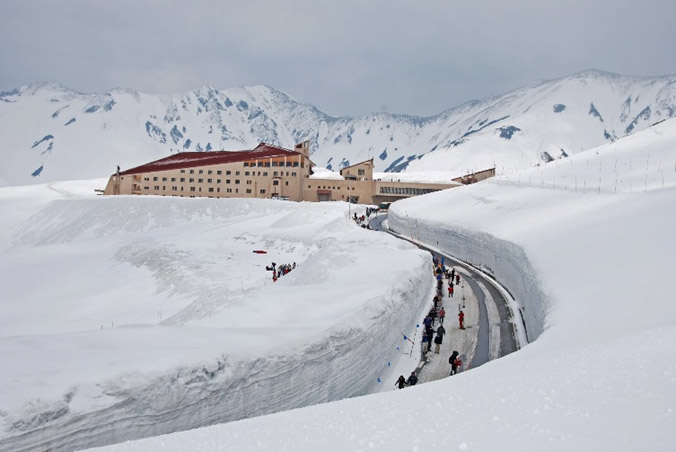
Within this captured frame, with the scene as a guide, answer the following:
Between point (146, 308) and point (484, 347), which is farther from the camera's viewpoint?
point (146, 308)

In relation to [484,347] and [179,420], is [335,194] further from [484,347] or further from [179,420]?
[179,420]

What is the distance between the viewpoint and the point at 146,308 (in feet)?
119

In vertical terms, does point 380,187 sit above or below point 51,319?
above

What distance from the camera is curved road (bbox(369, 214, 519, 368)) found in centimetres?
2282

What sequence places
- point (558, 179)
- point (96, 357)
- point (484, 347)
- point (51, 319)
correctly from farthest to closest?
point (558, 179) < point (51, 319) < point (484, 347) < point (96, 357)

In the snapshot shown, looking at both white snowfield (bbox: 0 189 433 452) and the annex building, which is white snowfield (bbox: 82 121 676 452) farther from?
the annex building

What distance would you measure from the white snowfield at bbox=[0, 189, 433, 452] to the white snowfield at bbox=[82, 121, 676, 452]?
2505mm

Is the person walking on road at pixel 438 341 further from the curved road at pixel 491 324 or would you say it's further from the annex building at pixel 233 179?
the annex building at pixel 233 179

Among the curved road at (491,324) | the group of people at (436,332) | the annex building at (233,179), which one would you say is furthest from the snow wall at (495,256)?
the annex building at (233,179)

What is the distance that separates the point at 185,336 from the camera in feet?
50.2

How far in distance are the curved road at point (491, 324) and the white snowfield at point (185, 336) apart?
352cm

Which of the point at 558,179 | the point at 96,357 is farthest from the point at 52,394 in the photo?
the point at 558,179

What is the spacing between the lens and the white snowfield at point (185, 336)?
1182 centimetres

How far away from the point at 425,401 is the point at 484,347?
15.3m
